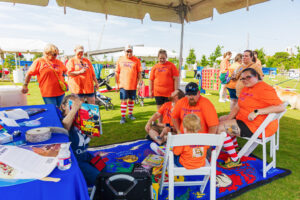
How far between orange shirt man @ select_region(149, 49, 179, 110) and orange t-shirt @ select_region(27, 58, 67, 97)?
1.86 m

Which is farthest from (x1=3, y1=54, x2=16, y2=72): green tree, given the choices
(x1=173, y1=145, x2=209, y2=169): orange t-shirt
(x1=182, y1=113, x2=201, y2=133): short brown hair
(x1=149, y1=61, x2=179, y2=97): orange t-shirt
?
(x1=173, y1=145, x2=209, y2=169): orange t-shirt

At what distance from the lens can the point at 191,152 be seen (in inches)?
73.6

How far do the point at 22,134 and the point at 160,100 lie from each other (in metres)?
2.80

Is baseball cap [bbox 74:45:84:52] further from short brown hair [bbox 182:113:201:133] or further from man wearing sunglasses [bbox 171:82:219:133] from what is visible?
short brown hair [bbox 182:113:201:133]

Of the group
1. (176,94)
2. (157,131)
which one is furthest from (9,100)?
(176,94)

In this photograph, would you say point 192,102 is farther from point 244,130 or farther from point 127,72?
point 127,72

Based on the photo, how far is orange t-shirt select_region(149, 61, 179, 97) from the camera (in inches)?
155

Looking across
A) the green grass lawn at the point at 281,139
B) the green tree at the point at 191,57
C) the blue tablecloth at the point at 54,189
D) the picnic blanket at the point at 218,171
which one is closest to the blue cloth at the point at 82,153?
the picnic blanket at the point at 218,171

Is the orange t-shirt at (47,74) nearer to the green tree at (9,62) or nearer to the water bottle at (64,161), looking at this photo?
the water bottle at (64,161)

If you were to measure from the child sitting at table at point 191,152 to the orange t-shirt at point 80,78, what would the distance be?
2.74 meters

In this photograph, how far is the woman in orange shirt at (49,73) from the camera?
10.6ft

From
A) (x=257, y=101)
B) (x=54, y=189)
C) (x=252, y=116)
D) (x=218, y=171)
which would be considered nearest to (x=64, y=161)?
(x=54, y=189)

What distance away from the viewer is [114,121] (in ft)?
15.9

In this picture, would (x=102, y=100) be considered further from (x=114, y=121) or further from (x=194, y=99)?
(x=194, y=99)
